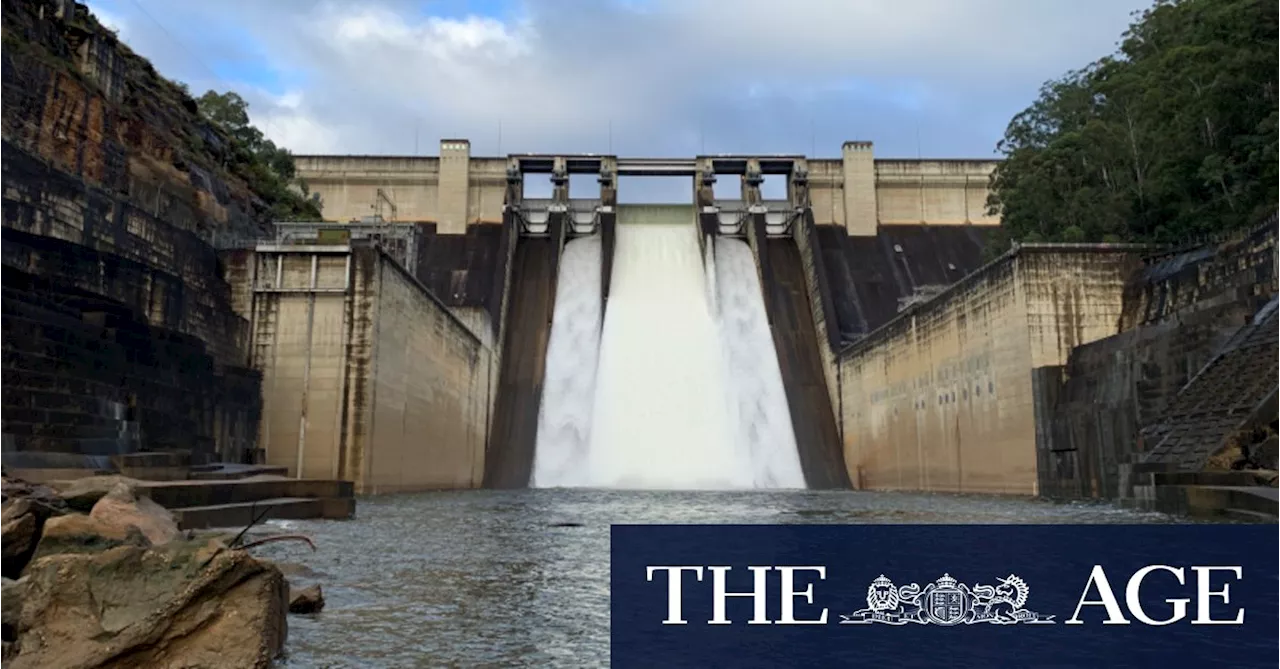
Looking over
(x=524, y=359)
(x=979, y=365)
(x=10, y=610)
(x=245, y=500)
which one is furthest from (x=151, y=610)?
(x=524, y=359)

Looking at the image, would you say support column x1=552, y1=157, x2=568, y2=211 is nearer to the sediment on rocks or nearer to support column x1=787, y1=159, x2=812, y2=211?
support column x1=787, y1=159, x2=812, y2=211

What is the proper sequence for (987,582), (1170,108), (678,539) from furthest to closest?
(1170,108) < (678,539) < (987,582)

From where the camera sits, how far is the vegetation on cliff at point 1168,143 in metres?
18.6

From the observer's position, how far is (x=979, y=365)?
19172 mm

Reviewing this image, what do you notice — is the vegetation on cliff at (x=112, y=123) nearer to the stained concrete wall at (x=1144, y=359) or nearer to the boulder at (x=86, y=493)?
the boulder at (x=86, y=493)

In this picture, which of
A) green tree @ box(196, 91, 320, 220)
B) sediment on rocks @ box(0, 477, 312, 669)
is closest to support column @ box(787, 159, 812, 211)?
green tree @ box(196, 91, 320, 220)

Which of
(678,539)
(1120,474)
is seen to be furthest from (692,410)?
(678,539)

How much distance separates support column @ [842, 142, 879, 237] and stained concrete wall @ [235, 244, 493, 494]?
69.4ft

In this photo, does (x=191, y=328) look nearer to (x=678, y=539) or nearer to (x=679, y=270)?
(x=678, y=539)

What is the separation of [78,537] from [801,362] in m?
25.0

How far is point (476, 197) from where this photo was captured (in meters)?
36.3

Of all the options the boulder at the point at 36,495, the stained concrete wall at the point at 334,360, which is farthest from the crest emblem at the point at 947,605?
the stained concrete wall at the point at 334,360

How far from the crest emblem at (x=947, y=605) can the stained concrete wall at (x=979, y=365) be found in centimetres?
1404

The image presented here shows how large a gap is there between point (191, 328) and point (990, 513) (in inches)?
509
